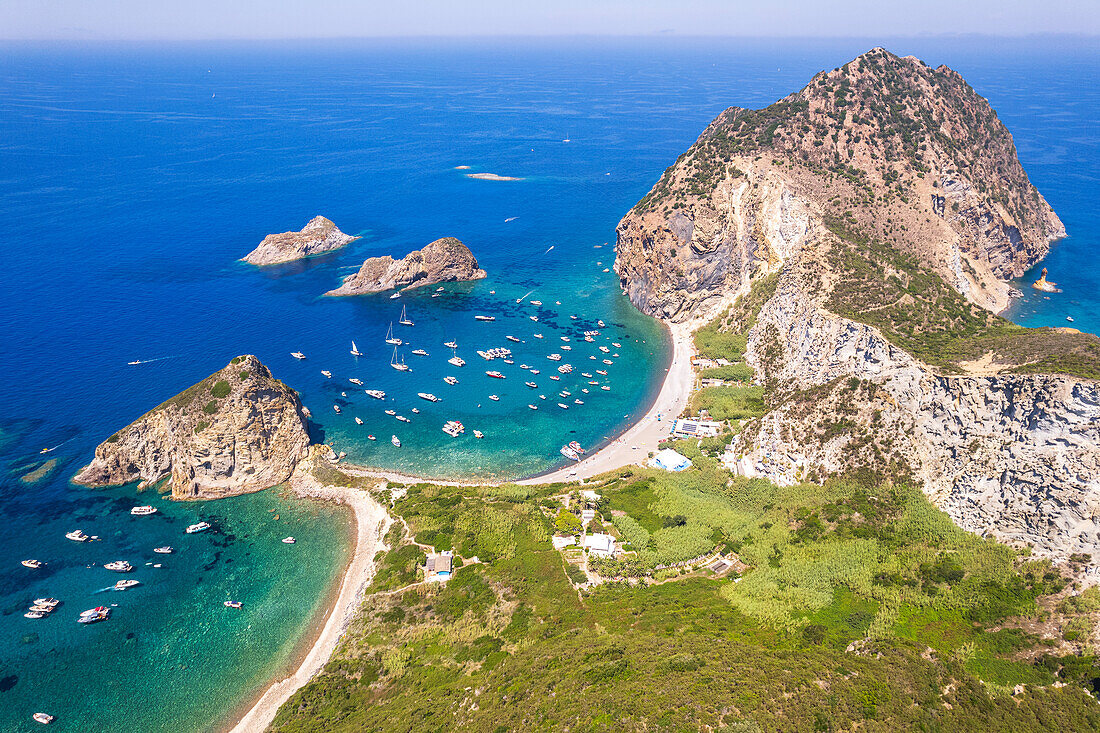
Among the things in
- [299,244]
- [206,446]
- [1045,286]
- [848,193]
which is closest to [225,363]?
[206,446]

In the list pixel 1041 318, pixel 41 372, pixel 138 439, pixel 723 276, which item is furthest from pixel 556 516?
pixel 1041 318

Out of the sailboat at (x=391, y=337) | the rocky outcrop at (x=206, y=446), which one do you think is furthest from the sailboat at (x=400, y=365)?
the rocky outcrop at (x=206, y=446)

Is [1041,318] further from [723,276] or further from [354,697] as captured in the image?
[354,697]

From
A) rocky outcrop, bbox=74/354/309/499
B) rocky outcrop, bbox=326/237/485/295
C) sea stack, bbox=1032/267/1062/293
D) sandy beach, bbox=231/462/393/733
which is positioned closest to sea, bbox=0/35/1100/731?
sandy beach, bbox=231/462/393/733

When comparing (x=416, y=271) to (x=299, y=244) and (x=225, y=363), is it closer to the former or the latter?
(x=299, y=244)

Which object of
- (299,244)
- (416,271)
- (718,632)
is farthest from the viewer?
(299,244)

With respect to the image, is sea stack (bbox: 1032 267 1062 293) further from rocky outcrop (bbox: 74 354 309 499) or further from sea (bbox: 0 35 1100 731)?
rocky outcrop (bbox: 74 354 309 499)
